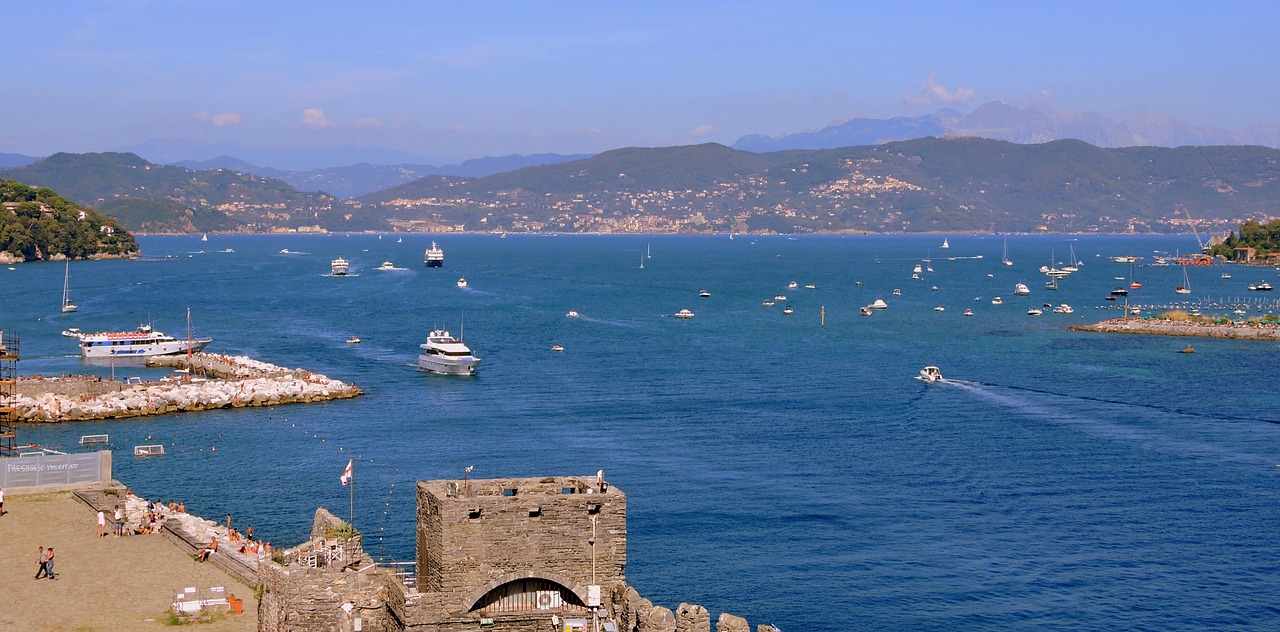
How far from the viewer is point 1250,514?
153 ft

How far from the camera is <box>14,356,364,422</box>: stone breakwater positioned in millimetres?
66375

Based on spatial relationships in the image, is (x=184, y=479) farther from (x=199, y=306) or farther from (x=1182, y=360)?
(x=199, y=306)

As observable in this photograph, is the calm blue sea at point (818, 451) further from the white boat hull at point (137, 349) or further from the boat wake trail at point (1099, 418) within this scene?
the white boat hull at point (137, 349)

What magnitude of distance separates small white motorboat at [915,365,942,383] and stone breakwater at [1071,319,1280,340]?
3859cm

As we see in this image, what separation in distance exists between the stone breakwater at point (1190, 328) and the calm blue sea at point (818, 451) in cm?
466

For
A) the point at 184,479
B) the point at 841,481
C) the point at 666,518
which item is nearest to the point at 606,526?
the point at 666,518

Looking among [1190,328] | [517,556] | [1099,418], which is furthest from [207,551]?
[1190,328]

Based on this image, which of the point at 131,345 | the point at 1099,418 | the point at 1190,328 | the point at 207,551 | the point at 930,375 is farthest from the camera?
the point at 1190,328

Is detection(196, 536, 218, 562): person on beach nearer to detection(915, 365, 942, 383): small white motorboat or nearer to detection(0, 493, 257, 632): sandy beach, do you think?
detection(0, 493, 257, 632): sandy beach

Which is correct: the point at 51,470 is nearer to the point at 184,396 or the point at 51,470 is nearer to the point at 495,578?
the point at 495,578

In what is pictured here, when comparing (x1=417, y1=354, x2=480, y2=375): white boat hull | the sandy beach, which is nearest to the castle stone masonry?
the sandy beach

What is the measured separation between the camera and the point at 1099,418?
6644cm

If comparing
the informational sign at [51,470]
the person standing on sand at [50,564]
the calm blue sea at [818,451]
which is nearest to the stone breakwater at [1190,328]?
the calm blue sea at [818,451]

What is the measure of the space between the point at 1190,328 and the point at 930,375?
141 feet
